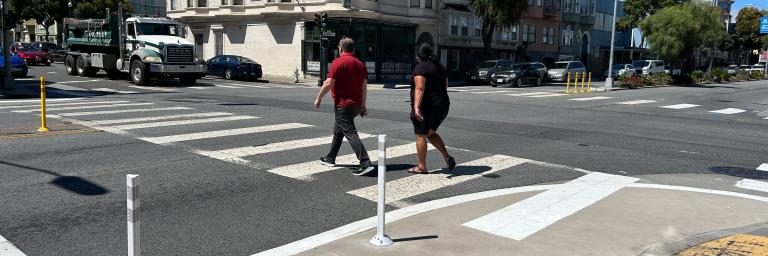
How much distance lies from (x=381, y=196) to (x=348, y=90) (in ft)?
9.80

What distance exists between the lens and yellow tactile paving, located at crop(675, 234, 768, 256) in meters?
4.81

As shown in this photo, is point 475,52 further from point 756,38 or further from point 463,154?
point 756,38

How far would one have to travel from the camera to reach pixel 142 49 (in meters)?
24.4

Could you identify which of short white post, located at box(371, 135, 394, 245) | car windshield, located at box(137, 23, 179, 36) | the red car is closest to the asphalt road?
short white post, located at box(371, 135, 394, 245)

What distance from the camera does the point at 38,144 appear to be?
9.19 m

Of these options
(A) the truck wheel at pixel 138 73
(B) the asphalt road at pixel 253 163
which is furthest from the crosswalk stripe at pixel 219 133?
(A) the truck wheel at pixel 138 73

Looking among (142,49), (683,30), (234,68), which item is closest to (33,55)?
(234,68)

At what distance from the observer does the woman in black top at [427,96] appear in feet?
23.7

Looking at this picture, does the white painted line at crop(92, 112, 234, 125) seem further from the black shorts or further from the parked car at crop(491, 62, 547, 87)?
the parked car at crop(491, 62, 547, 87)

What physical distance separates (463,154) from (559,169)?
1.57 meters

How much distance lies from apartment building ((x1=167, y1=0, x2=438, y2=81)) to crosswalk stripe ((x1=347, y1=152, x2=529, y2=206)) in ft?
87.6

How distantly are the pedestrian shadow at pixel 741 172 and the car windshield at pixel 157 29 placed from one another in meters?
21.9

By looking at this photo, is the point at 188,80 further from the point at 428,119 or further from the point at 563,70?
the point at 563,70

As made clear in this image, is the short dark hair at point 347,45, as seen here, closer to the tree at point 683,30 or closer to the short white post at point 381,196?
the short white post at point 381,196
